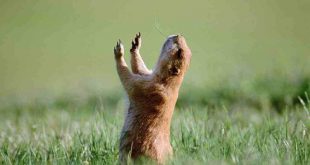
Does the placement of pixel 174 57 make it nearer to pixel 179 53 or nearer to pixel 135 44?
pixel 179 53

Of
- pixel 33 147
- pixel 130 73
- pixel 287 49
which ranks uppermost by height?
pixel 130 73

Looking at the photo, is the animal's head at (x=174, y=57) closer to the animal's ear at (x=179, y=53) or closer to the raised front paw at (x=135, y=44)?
the animal's ear at (x=179, y=53)

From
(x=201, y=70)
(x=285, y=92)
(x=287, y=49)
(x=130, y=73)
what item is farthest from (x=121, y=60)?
(x=287, y=49)

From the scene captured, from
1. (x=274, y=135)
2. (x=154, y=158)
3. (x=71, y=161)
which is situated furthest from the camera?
(x=274, y=135)

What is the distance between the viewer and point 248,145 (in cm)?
477

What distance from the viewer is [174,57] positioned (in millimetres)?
4703

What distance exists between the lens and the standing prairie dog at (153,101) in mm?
4293

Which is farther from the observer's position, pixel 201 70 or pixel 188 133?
pixel 201 70

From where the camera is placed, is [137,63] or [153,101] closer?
[153,101]

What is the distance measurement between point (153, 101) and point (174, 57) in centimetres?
41

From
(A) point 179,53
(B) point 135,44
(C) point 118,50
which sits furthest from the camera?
(B) point 135,44

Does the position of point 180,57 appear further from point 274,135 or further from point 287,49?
point 287,49

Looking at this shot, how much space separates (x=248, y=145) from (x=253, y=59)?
25.2 ft

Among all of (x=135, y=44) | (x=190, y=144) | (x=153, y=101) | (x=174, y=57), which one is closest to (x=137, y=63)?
(x=135, y=44)
